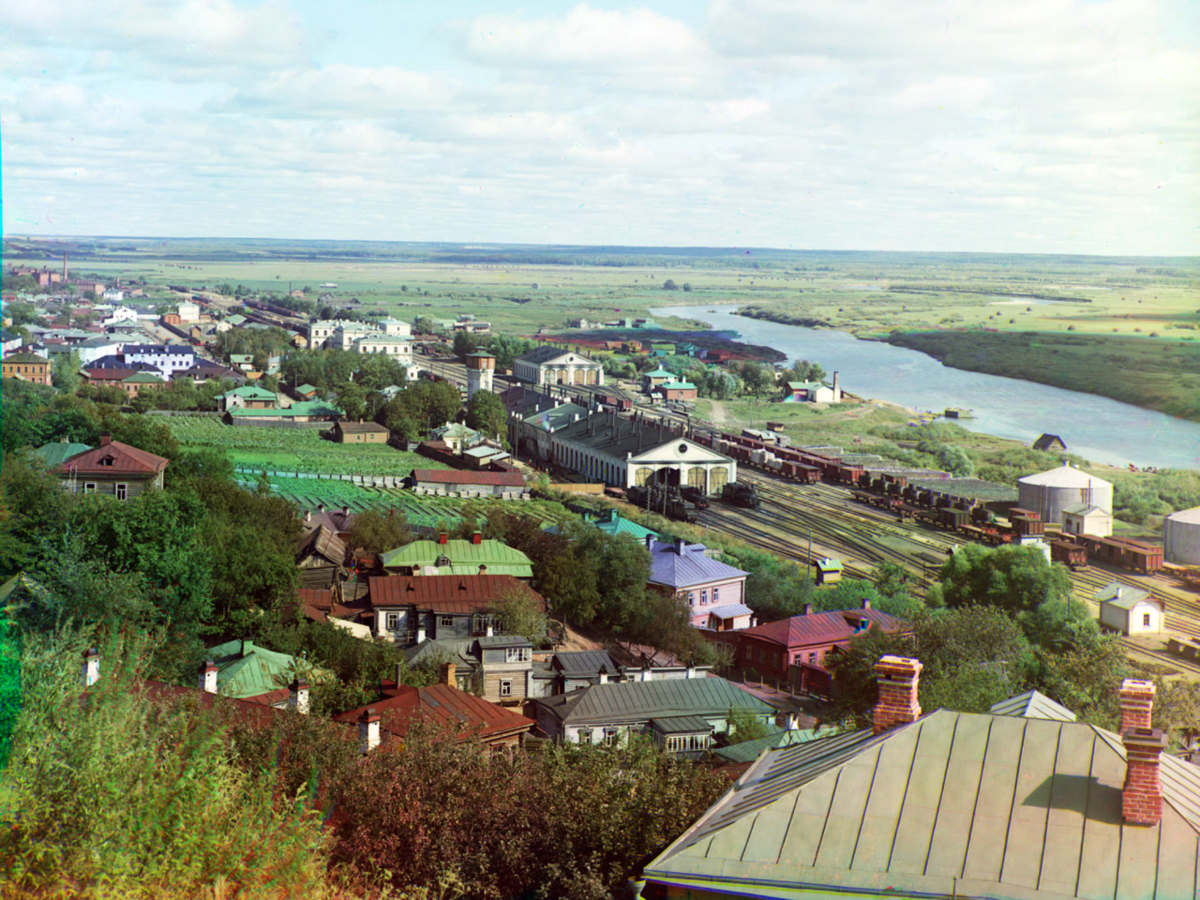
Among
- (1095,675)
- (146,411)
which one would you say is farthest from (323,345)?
(1095,675)

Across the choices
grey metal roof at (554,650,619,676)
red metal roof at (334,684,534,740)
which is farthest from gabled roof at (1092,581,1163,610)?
red metal roof at (334,684,534,740)

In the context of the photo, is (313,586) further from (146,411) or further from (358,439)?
(146,411)

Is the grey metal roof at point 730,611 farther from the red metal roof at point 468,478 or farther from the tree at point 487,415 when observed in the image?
the tree at point 487,415

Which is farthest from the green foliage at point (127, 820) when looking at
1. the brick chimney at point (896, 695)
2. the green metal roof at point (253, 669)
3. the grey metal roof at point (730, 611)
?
the grey metal roof at point (730, 611)

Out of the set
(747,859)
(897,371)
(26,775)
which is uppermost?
(26,775)

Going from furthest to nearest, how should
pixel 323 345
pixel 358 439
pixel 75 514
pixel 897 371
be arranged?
pixel 323 345
pixel 897 371
pixel 358 439
pixel 75 514

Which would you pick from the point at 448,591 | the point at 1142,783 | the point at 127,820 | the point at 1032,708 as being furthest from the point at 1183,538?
the point at 127,820

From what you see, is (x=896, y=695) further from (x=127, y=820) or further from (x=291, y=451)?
(x=291, y=451)
